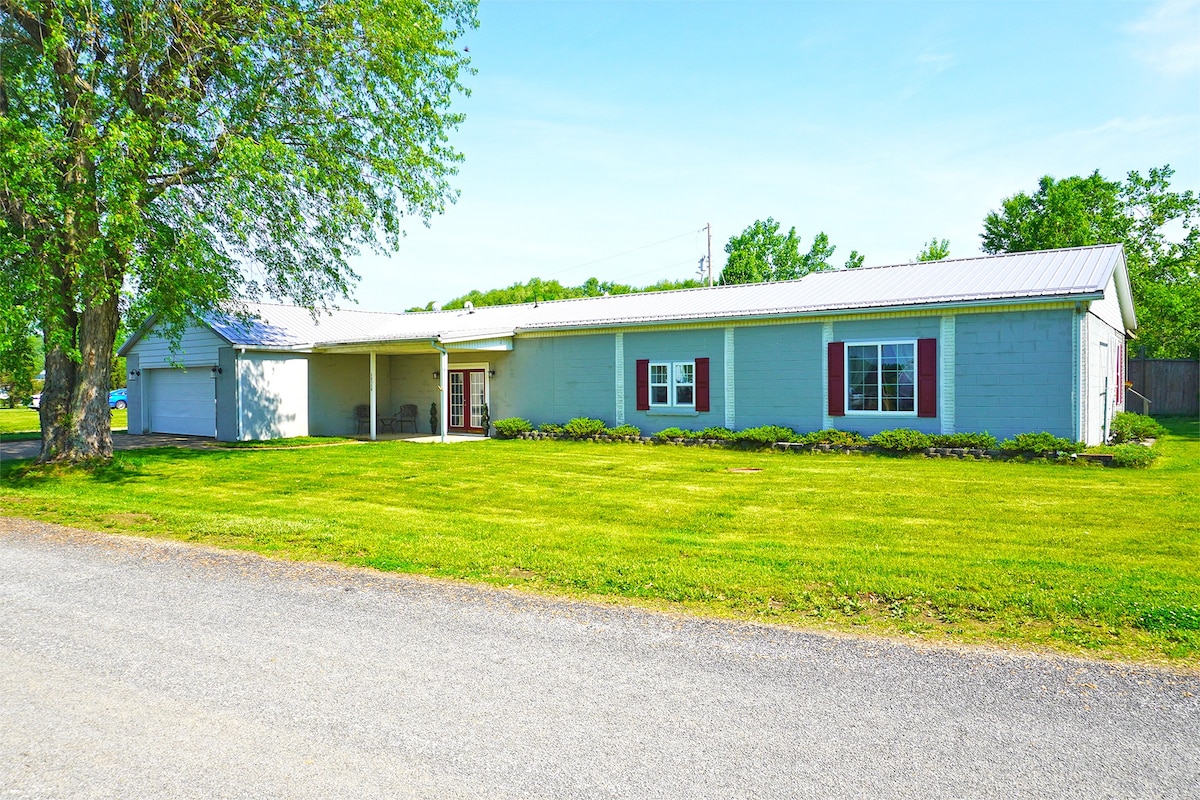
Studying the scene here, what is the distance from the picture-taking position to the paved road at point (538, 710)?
3152 millimetres

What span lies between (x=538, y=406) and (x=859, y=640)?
16.0m

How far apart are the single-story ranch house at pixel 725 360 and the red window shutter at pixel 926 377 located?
3cm

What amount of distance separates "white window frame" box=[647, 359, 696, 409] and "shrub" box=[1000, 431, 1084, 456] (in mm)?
6586

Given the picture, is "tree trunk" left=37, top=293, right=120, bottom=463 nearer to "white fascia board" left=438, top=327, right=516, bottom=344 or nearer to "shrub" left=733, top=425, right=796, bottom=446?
"white fascia board" left=438, top=327, right=516, bottom=344

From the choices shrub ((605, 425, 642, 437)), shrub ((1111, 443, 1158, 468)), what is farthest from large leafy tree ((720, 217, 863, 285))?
shrub ((1111, 443, 1158, 468))

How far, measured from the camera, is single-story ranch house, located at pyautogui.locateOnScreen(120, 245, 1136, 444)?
14305 mm

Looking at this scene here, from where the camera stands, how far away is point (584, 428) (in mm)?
18672

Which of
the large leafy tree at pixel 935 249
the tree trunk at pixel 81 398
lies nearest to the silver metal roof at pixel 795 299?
the tree trunk at pixel 81 398

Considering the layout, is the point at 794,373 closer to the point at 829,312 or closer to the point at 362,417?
the point at 829,312

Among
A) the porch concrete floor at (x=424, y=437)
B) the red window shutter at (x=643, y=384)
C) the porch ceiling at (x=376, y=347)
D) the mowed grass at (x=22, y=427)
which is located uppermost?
the porch ceiling at (x=376, y=347)

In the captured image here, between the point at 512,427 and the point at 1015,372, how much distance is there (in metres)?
11.2

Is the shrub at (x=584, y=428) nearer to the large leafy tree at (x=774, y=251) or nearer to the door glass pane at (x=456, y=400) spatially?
the door glass pane at (x=456, y=400)

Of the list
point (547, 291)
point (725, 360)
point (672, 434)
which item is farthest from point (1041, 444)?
point (547, 291)

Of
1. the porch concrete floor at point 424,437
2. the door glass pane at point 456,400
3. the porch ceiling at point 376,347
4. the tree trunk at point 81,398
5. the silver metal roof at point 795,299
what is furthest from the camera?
the door glass pane at point 456,400
